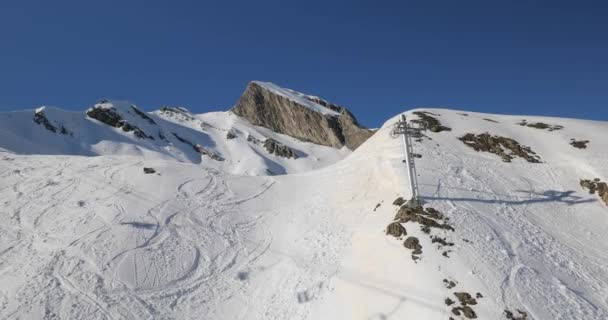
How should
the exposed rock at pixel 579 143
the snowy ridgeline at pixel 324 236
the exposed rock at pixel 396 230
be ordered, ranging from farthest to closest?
the exposed rock at pixel 579 143 < the exposed rock at pixel 396 230 < the snowy ridgeline at pixel 324 236

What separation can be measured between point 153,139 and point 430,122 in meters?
69.3

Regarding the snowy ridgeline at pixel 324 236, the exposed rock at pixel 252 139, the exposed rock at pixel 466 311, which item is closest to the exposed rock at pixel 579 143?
the snowy ridgeline at pixel 324 236

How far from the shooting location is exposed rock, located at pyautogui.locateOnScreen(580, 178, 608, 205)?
20.5 meters

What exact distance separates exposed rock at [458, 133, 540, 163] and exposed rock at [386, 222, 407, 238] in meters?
12.4

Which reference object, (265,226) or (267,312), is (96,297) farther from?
(265,226)

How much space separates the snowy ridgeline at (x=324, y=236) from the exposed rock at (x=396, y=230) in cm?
9

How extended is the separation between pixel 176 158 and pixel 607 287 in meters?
75.1

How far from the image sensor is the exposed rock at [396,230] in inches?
660

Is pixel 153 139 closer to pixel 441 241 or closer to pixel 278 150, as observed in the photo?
pixel 278 150

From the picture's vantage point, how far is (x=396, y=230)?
17.1 meters

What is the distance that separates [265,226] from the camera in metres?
21.6

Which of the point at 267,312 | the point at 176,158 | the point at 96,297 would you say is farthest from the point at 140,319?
the point at 176,158

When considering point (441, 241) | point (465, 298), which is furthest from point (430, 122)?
point (465, 298)

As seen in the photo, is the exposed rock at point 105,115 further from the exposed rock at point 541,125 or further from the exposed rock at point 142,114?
the exposed rock at point 541,125
